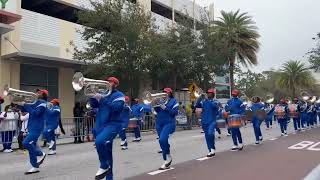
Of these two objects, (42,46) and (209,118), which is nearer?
(209,118)

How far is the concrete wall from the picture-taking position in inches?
1172

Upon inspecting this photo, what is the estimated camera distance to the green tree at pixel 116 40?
25.2 meters

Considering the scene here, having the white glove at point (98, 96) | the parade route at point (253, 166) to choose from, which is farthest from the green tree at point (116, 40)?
the white glove at point (98, 96)

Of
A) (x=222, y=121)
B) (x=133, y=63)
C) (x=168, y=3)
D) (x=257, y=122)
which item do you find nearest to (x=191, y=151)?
(x=222, y=121)

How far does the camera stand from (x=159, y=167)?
11.8 meters

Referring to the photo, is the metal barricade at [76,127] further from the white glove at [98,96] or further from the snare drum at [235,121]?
the white glove at [98,96]

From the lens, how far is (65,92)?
3012 centimetres

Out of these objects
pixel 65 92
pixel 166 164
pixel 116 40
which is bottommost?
pixel 166 164

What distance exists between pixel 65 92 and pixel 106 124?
71.0 ft

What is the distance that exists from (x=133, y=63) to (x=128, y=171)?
1493 centimetres

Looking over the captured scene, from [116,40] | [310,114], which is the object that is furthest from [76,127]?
[310,114]

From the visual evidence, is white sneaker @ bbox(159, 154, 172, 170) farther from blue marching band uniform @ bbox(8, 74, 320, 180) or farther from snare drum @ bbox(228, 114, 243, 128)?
snare drum @ bbox(228, 114, 243, 128)

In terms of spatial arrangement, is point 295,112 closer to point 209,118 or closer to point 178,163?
point 209,118

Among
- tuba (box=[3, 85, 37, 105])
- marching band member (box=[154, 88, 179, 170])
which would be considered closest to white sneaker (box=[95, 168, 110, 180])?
marching band member (box=[154, 88, 179, 170])
